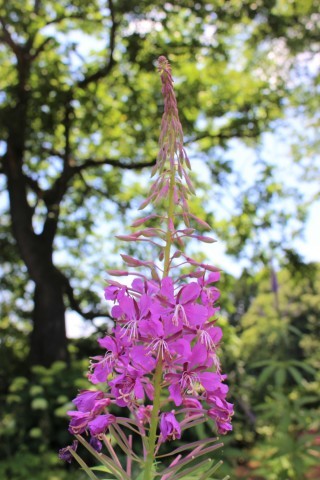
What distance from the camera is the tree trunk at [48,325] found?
395 inches

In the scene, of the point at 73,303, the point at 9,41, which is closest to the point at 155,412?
the point at 9,41

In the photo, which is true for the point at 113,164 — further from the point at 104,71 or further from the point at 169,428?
the point at 169,428

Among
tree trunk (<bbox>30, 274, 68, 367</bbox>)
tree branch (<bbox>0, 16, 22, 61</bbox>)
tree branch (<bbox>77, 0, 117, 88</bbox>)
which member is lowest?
tree trunk (<bbox>30, 274, 68, 367</bbox>)

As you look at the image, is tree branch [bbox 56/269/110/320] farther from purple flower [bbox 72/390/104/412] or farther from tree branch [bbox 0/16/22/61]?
purple flower [bbox 72/390/104/412]

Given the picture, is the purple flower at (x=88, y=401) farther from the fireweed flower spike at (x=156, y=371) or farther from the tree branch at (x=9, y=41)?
the tree branch at (x=9, y=41)

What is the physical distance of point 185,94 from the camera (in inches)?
390

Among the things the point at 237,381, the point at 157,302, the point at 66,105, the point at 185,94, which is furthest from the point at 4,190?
the point at 157,302

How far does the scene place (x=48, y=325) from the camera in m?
10.3

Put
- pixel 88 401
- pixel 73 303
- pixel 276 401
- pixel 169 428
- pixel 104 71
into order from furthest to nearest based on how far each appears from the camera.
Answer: pixel 73 303 → pixel 104 71 → pixel 276 401 → pixel 88 401 → pixel 169 428

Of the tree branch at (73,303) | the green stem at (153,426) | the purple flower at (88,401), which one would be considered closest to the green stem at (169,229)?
the green stem at (153,426)

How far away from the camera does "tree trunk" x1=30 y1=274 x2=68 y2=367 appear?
10031 mm

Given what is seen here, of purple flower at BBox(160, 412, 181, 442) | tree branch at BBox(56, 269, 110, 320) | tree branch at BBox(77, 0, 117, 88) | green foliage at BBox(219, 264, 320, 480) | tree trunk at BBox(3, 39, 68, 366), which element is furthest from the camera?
tree branch at BBox(56, 269, 110, 320)

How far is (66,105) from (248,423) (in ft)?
22.2

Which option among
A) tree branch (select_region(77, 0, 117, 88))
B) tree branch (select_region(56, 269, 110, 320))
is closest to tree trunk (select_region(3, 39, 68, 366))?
tree branch (select_region(56, 269, 110, 320))
